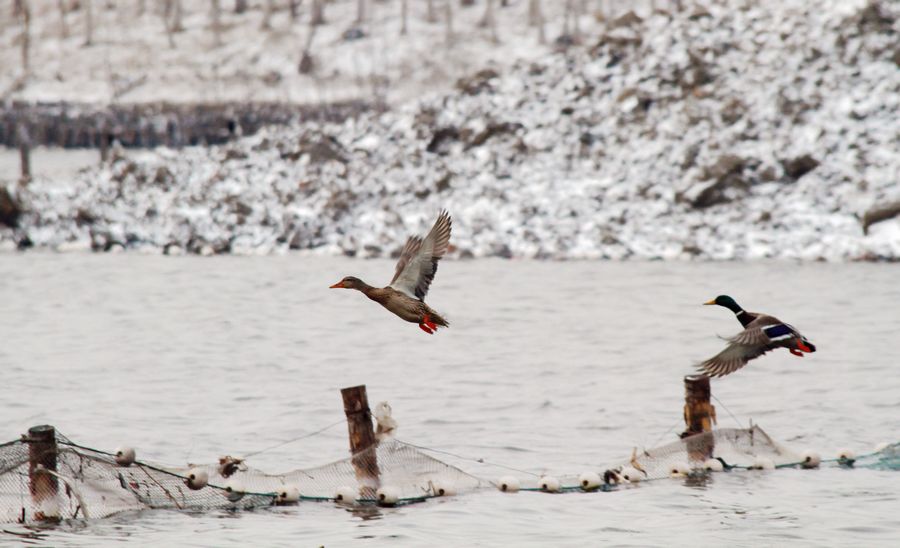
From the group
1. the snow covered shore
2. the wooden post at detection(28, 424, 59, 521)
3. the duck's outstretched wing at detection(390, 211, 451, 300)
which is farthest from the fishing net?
the snow covered shore

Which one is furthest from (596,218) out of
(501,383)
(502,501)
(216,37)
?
(216,37)

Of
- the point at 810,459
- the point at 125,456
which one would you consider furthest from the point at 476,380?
the point at 125,456

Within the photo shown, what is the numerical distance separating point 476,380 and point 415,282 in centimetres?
701

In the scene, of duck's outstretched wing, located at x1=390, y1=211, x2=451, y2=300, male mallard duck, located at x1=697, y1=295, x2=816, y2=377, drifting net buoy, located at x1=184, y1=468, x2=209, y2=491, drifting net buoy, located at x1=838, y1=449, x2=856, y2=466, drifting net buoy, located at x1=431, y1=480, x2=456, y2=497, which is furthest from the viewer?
drifting net buoy, located at x1=838, y1=449, x2=856, y2=466

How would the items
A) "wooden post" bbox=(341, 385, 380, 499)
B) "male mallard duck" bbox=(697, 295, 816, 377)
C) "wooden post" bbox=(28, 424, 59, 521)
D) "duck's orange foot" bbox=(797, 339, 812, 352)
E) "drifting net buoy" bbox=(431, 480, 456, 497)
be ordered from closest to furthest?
1. "duck's orange foot" bbox=(797, 339, 812, 352)
2. "male mallard duck" bbox=(697, 295, 816, 377)
3. "wooden post" bbox=(28, 424, 59, 521)
4. "drifting net buoy" bbox=(431, 480, 456, 497)
5. "wooden post" bbox=(341, 385, 380, 499)

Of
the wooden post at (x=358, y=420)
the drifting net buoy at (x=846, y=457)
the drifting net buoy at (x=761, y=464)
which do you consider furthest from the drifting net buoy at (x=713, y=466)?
the wooden post at (x=358, y=420)

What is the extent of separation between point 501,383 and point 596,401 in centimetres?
159

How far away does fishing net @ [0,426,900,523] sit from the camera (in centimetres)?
959

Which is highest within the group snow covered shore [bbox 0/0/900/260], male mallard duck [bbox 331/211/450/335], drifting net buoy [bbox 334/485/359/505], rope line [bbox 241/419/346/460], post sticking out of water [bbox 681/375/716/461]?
snow covered shore [bbox 0/0/900/260]

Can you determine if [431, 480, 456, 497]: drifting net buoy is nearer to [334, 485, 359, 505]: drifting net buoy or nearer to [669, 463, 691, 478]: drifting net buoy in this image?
[334, 485, 359, 505]: drifting net buoy

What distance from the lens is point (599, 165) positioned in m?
27.4

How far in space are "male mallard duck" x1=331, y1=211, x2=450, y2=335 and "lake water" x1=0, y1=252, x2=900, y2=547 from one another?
169 cm

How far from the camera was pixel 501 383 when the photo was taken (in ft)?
51.8

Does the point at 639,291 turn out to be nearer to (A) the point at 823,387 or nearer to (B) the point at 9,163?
(A) the point at 823,387
